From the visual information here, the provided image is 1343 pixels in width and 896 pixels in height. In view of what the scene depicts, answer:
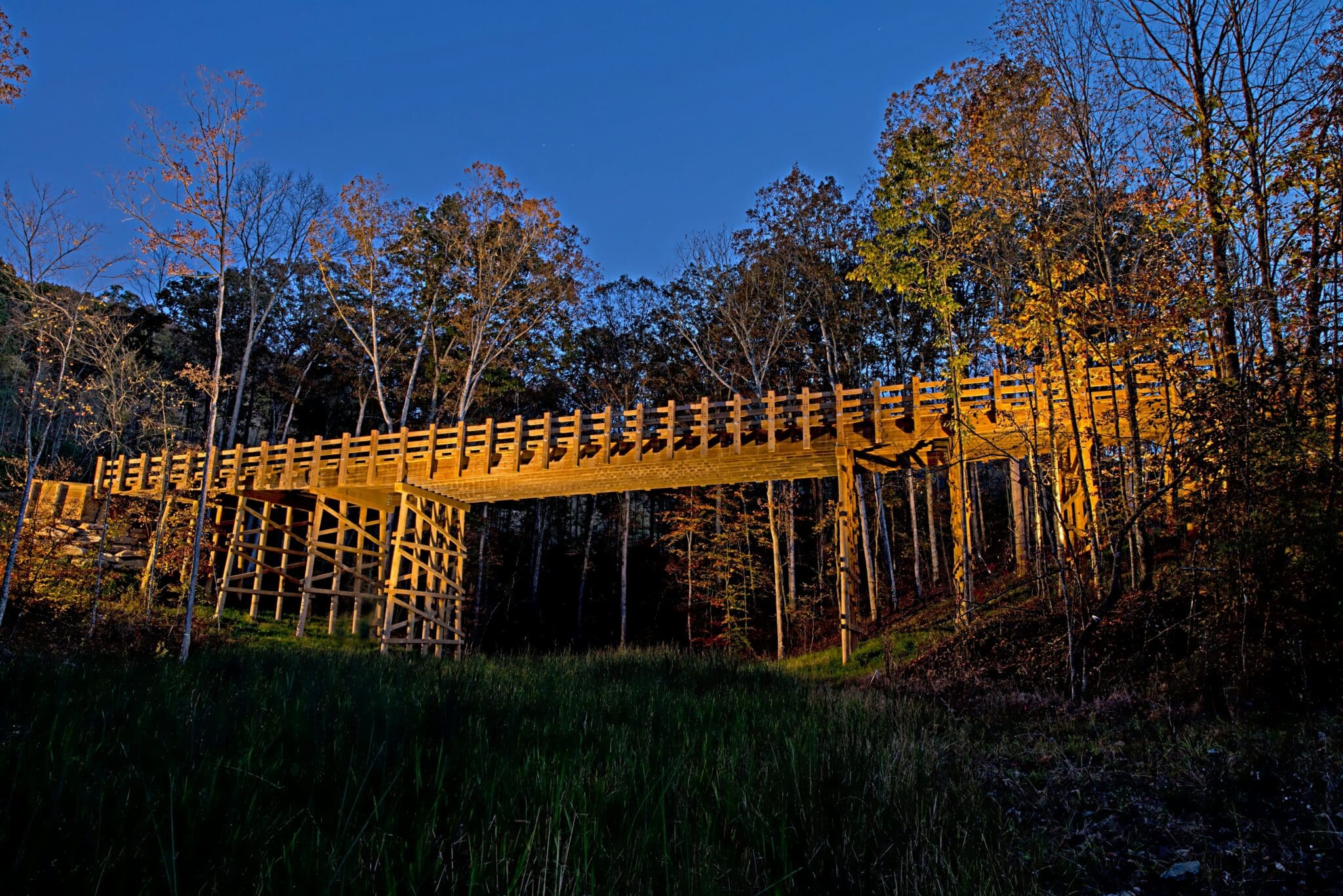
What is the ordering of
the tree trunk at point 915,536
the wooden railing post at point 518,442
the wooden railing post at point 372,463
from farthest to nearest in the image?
the tree trunk at point 915,536
the wooden railing post at point 372,463
the wooden railing post at point 518,442

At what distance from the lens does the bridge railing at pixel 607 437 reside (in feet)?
43.8

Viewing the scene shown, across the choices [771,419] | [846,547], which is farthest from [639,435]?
[846,547]

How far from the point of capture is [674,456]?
14562 mm

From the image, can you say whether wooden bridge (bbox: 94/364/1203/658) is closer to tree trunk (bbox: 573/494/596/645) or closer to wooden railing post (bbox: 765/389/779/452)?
wooden railing post (bbox: 765/389/779/452)

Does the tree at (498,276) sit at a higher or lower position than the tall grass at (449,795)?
higher

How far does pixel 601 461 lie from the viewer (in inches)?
585

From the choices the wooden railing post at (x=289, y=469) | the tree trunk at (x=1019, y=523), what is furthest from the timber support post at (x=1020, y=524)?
the wooden railing post at (x=289, y=469)

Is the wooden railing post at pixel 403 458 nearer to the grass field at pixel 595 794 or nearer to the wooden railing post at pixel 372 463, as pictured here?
the wooden railing post at pixel 372 463

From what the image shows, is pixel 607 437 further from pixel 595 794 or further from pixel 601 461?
pixel 595 794

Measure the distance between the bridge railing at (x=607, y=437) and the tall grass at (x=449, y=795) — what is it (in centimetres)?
768

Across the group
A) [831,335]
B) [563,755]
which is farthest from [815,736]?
[831,335]

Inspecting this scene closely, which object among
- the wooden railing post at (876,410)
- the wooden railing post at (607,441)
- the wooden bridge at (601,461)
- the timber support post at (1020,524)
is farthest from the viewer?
the timber support post at (1020,524)

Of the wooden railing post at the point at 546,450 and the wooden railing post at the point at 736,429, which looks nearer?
the wooden railing post at the point at 736,429

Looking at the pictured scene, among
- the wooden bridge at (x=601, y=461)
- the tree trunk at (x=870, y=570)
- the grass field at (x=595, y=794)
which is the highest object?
the wooden bridge at (x=601, y=461)
